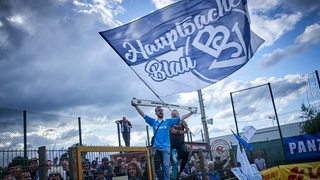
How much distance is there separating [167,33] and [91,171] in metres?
4.20

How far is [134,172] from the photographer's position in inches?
213

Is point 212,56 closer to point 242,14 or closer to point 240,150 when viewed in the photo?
point 242,14

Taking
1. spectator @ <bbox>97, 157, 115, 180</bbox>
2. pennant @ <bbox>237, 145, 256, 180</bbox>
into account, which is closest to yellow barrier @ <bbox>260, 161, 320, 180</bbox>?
pennant @ <bbox>237, 145, 256, 180</bbox>

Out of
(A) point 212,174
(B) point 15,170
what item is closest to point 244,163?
(A) point 212,174

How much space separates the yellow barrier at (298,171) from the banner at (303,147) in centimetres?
81

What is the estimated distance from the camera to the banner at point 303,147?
11742 millimetres

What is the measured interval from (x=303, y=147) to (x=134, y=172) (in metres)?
A: 9.45

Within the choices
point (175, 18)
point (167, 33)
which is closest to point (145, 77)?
point (167, 33)

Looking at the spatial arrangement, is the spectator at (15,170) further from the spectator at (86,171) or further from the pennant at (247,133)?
the pennant at (247,133)

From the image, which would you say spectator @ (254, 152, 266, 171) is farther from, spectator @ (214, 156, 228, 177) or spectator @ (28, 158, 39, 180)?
spectator @ (28, 158, 39, 180)

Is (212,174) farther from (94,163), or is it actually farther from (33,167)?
(33,167)

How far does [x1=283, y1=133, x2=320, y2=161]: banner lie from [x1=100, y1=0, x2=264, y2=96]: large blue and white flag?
6.46 m

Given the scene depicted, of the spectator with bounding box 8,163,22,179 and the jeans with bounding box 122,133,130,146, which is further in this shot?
the jeans with bounding box 122,133,130,146

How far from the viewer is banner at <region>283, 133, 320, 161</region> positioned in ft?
38.5
